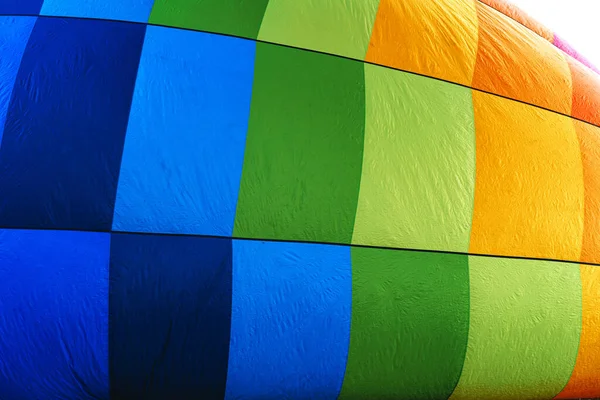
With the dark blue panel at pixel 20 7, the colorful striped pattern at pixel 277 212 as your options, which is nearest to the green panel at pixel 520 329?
the colorful striped pattern at pixel 277 212

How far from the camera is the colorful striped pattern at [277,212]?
211 cm

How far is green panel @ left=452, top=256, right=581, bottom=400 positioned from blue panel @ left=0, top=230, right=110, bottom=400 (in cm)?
165

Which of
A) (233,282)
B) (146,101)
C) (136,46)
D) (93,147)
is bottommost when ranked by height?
(233,282)

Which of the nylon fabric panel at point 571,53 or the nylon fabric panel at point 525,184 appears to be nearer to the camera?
the nylon fabric panel at point 525,184

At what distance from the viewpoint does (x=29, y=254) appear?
6.86 ft

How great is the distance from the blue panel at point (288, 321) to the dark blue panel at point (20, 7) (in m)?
1.40

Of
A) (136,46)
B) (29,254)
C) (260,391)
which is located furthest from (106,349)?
(136,46)

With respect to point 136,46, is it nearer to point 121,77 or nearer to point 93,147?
Answer: point 121,77

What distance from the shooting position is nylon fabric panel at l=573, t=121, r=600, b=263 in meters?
2.95

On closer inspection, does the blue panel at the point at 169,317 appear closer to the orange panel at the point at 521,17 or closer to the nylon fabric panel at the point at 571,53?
the orange panel at the point at 521,17

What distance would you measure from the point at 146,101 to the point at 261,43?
1.95 ft

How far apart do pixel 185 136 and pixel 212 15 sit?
618mm

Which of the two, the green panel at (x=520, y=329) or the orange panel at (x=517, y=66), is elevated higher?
the orange panel at (x=517, y=66)

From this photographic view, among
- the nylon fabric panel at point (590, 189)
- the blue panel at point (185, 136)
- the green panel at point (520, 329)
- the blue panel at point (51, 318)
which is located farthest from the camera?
the nylon fabric panel at point (590, 189)
